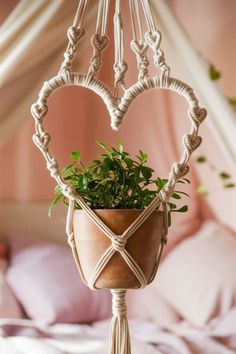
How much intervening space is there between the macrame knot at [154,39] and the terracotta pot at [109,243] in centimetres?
33

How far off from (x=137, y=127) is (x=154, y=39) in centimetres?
204

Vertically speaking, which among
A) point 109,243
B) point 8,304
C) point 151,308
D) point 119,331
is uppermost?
point 109,243

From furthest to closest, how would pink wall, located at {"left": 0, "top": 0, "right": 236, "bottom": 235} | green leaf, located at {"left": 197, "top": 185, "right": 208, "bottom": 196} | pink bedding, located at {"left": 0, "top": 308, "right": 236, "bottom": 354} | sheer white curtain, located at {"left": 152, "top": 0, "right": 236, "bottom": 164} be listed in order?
pink wall, located at {"left": 0, "top": 0, "right": 236, "bottom": 235} < green leaf, located at {"left": 197, "top": 185, "right": 208, "bottom": 196} < pink bedding, located at {"left": 0, "top": 308, "right": 236, "bottom": 354} < sheer white curtain, located at {"left": 152, "top": 0, "right": 236, "bottom": 164}

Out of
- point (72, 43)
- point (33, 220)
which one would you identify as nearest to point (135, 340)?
point (72, 43)

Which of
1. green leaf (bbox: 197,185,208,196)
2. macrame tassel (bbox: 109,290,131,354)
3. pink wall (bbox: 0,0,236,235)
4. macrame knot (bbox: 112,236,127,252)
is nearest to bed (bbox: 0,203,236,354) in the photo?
green leaf (bbox: 197,185,208,196)

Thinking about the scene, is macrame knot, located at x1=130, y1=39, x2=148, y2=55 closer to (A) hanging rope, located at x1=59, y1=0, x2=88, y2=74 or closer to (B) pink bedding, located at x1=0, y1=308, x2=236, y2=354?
(A) hanging rope, located at x1=59, y1=0, x2=88, y2=74

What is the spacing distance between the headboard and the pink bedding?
897 mm

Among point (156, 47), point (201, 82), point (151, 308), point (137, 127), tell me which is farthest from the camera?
point (137, 127)

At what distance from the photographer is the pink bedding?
1.95 meters

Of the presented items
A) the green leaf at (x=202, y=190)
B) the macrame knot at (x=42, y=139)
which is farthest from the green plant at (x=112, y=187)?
the green leaf at (x=202, y=190)

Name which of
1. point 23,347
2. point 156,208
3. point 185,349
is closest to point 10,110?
point 23,347

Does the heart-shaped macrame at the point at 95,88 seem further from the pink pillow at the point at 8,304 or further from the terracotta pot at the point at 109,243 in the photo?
the pink pillow at the point at 8,304

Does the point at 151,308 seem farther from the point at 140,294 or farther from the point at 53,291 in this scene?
the point at 53,291

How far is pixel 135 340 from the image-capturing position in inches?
80.0
